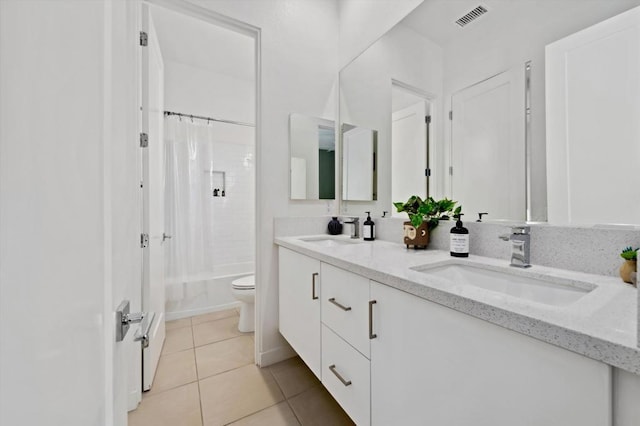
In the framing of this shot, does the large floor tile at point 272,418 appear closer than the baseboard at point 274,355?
Yes

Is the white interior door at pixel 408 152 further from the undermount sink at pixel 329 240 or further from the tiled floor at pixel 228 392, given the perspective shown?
the tiled floor at pixel 228 392

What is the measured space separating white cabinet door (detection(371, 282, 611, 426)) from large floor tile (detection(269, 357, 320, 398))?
2.63 ft

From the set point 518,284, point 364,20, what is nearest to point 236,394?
point 518,284

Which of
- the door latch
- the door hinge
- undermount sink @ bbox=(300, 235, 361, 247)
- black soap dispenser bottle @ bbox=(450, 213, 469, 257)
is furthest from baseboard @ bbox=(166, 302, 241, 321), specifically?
black soap dispenser bottle @ bbox=(450, 213, 469, 257)

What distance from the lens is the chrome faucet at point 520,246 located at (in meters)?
0.97

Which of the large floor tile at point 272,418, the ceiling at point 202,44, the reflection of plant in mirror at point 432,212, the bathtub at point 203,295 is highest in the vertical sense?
the ceiling at point 202,44

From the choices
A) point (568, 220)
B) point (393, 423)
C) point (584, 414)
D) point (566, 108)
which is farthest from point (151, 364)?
point (566, 108)

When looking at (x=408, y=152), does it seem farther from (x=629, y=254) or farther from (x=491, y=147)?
(x=629, y=254)

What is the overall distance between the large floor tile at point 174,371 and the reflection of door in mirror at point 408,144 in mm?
1728

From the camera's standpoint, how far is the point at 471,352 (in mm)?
660

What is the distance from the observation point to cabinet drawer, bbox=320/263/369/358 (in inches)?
A: 40.3

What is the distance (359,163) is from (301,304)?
1.15 metres

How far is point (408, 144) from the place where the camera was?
166 cm

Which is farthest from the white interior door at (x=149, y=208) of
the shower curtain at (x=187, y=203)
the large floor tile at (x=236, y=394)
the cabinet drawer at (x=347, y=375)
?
the cabinet drawer at (x=347, y=375)
